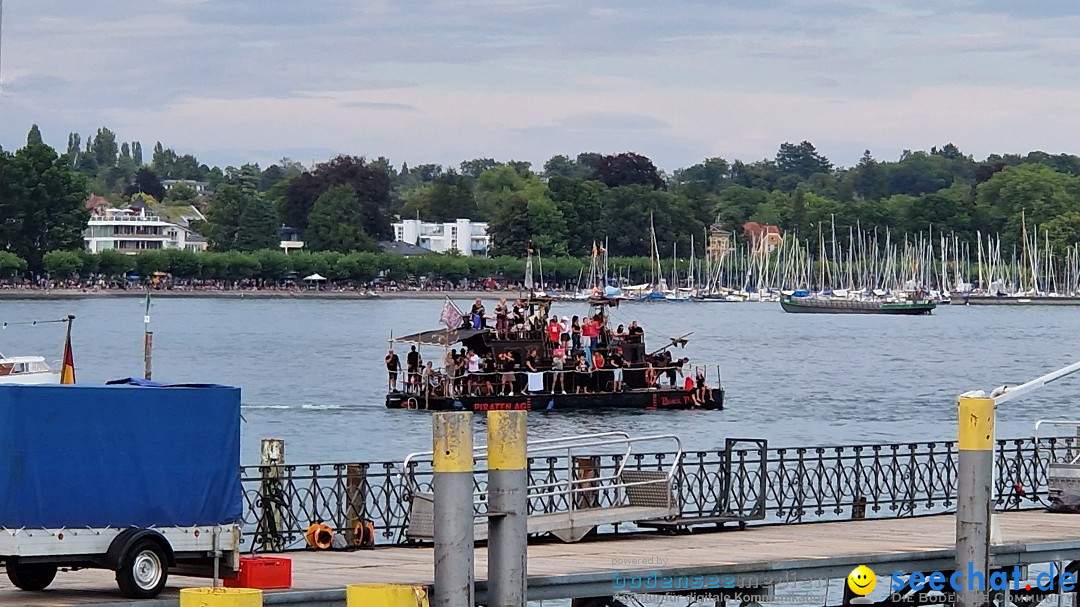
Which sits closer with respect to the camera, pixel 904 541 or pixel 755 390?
pixel 904 541

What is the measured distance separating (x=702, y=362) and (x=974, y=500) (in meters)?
103

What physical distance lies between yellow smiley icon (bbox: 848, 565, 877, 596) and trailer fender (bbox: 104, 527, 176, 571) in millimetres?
7846

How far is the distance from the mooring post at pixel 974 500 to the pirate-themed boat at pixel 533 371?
45.9 metres

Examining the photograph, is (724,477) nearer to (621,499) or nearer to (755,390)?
(621,499)

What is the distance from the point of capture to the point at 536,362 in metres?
71.9

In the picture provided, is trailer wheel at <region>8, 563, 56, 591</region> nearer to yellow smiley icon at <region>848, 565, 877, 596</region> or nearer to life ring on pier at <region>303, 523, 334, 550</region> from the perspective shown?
life ring on pier at <region>303, 523, 334, 550</region>

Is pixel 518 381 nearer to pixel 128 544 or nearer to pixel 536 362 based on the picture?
pixel 536 362

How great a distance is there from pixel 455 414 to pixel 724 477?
9.01 meters

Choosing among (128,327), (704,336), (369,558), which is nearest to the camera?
(369,558)

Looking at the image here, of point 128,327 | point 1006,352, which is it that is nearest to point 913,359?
point 1006,352

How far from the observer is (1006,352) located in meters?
147

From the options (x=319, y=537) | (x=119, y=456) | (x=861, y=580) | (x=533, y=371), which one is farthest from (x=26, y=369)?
(x=119, y=456)

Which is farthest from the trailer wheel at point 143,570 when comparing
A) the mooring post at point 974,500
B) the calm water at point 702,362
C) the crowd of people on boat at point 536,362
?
the crowd of people on boat at point 536,362

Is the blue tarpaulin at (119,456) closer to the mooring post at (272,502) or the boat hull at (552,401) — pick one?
the mooring post at (272,502)
